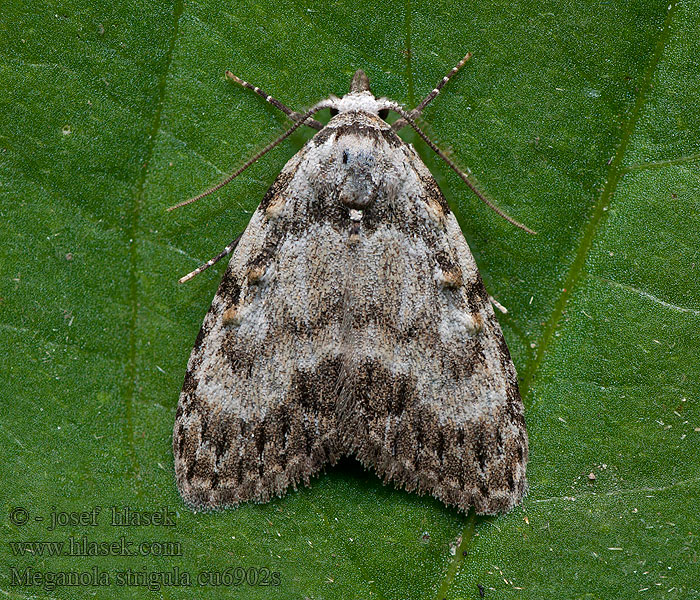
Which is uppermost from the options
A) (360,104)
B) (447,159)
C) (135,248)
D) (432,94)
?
(432,94)

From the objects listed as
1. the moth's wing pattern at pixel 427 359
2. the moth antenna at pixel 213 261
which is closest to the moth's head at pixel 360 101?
the moth's wing pattern at pixel 427 359

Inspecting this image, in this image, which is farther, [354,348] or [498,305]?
[498,305]

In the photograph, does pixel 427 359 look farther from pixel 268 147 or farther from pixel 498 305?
pixel 268 147

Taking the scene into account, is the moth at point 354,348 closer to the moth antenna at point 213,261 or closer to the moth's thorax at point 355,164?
the moth's thorax at point 355,164

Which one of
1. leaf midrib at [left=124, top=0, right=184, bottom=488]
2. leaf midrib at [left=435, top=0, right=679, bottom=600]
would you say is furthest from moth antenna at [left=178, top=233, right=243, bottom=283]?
leaf midrib at [left=435, top=0, right=679, bottom=600]

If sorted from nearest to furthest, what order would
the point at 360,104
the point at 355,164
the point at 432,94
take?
1. the point at 355,164
2. the point at 360,104
3. the point at 432,94

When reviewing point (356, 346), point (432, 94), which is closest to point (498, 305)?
point (356, 346)

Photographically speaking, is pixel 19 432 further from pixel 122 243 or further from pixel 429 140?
pixel 429 140

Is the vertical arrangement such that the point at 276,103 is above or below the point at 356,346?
above
